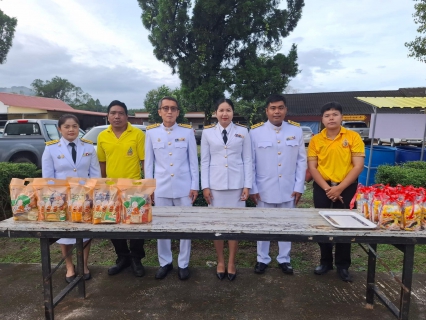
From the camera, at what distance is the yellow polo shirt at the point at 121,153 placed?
3004mm

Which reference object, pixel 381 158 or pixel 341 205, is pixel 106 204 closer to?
pixel 341 205

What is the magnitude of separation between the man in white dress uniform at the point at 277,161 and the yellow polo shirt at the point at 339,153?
200mm

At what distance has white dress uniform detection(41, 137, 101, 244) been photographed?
282cm

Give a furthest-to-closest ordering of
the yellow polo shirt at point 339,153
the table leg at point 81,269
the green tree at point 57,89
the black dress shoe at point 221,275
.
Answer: the green tree at point 57,89
the black dress shoe at point 221,275
the yellow polo shirt at point 339,153
the table leg at point 81,269

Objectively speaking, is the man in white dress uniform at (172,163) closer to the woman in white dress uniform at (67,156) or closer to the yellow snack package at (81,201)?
the woman in white dress uniform at (67,156)

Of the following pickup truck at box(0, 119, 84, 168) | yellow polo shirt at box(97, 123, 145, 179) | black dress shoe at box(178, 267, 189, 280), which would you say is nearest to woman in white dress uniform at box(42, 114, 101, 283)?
yellow polo shirt at box(97, 123, 145, 179)

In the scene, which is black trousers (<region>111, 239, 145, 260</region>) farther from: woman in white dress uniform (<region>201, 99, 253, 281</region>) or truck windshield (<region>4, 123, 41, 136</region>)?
truck windshield (<region>4, 123, 41, 136</region>)

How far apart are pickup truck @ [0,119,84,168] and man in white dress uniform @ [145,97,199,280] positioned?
5.45 metres

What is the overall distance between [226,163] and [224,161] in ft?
0.09

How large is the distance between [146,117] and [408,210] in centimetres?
2931

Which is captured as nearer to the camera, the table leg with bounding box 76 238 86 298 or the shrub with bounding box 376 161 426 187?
the table leg with bounding box 76 238 86 298

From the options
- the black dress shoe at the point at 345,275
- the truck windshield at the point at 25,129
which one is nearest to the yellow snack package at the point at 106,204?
the black dress shoe at the point at 345,275

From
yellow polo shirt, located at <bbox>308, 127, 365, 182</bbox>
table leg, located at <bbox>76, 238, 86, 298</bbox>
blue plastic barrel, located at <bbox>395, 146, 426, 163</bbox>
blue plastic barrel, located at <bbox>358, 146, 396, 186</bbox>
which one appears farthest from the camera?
blue plastic barrel, located at <bbox>395, 146, 426, 163</bbox>

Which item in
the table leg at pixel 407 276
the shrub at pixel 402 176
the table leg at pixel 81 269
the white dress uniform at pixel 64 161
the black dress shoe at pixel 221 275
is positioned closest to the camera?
the table leg at pixel 407 276
